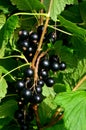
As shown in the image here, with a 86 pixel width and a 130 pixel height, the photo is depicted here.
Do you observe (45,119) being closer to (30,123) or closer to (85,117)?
(30,123)

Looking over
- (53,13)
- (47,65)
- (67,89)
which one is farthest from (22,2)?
(67,89)

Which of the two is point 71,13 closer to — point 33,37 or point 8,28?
point 33,37

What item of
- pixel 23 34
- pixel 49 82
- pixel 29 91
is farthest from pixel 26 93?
pixel 23 34

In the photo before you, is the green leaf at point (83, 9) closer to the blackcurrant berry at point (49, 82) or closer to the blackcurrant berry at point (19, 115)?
the blackcurrant berry at point (49, 82)

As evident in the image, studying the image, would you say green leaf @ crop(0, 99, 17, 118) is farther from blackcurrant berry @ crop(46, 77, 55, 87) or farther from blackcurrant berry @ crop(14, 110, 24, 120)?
blackcurrant berry @ crop(46, 77, 55, 87)

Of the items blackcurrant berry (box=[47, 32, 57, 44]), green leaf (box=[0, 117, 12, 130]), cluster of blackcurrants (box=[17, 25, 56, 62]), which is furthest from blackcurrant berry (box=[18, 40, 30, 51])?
green leaf (box=[0, 117, 12, 130])
